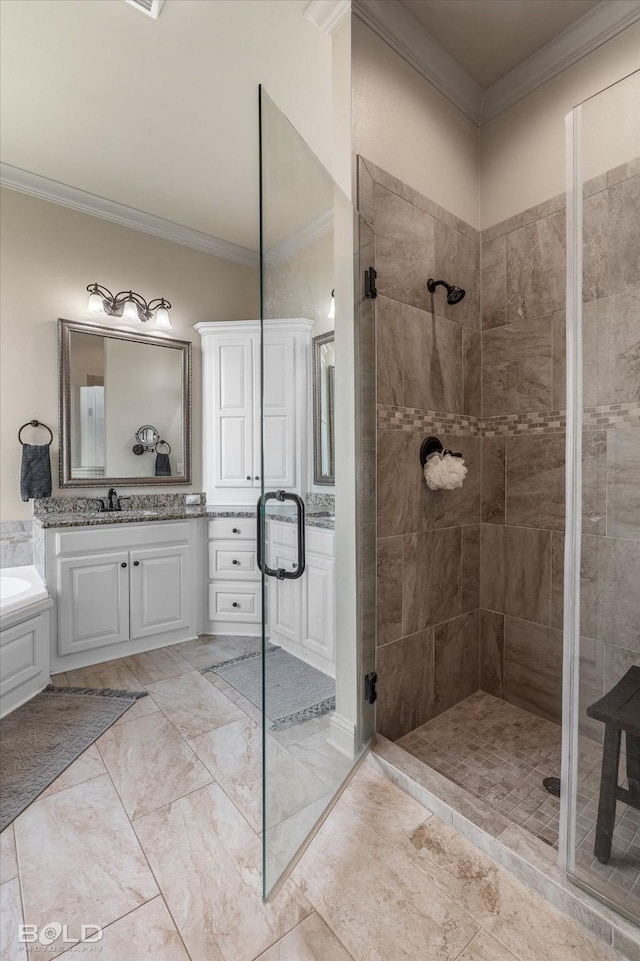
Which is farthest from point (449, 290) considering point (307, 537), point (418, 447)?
point (307, 537)

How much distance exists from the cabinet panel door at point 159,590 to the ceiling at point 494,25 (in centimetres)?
302

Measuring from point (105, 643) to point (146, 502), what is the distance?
0.99m

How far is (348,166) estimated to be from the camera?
5.45 ft

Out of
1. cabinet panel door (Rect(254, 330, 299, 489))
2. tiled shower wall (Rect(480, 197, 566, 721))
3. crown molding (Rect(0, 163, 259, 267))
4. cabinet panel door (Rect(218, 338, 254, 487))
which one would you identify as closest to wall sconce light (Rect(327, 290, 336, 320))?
cabinet panel door (Rect(254, 330, 299, 489))

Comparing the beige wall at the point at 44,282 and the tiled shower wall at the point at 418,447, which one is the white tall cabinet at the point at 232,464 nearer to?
the beige wall at the point at 44,282

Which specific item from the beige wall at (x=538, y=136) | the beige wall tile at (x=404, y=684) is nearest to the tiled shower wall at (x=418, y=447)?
the beige wall tile at (x=404, y=684)

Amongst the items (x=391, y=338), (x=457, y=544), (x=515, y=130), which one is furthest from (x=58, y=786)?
(x=515, y=130)

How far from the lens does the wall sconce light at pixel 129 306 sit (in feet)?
9.88

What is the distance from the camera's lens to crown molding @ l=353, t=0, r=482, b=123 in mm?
1738

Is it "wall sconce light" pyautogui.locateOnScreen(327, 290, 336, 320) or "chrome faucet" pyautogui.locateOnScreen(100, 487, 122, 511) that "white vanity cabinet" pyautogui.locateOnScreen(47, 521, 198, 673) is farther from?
"wall sconce light" pyautogui.locateOnScreen(327, 290, 336, 320)

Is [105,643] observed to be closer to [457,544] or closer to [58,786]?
[58,786]

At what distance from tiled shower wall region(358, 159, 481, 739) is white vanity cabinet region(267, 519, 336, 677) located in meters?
0.28

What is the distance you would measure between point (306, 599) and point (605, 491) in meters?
0.89

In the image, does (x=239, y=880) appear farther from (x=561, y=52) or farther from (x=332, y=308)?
(x=561, y=52)
